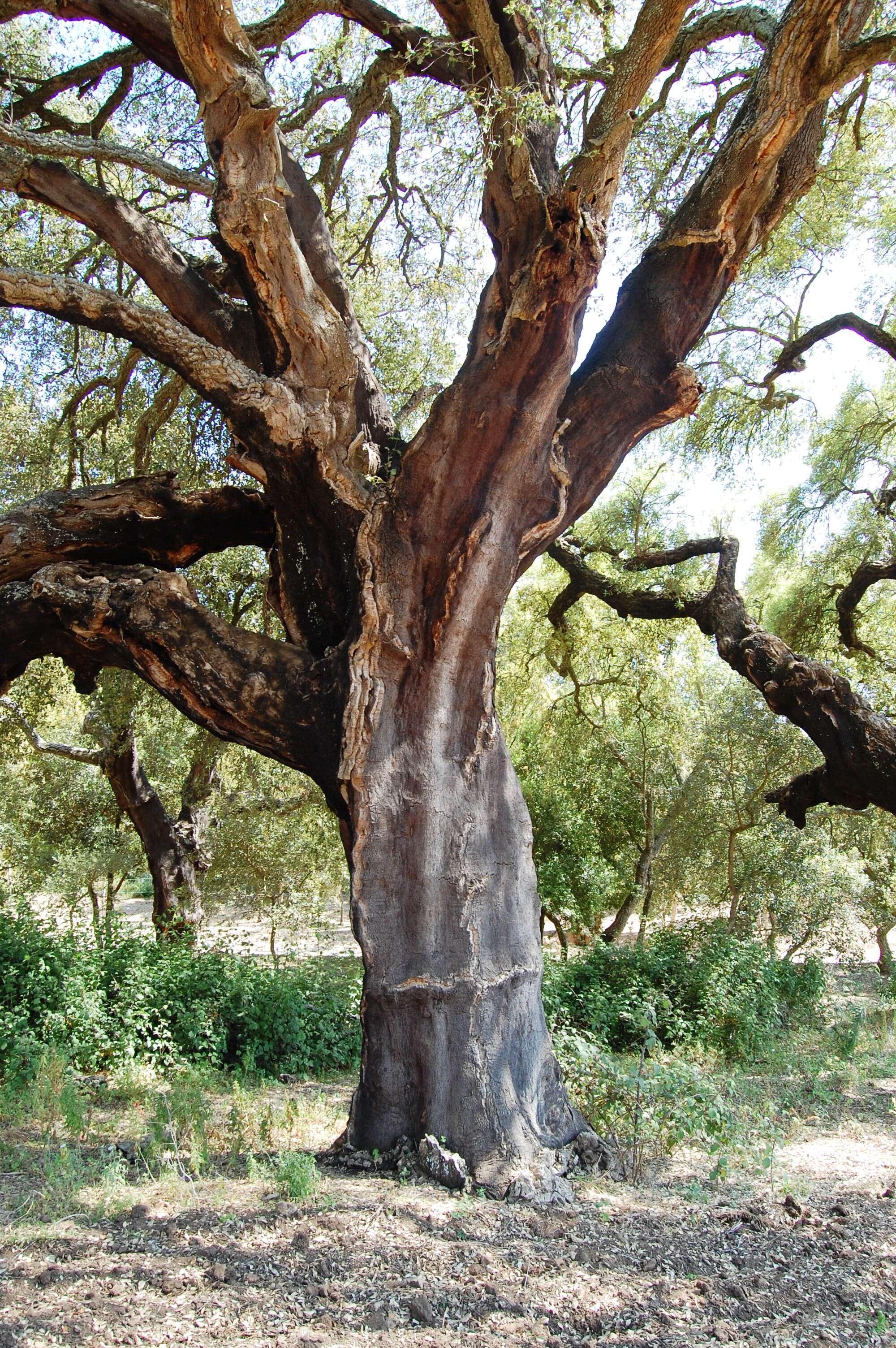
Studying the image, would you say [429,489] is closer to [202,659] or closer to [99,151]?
[202,659]

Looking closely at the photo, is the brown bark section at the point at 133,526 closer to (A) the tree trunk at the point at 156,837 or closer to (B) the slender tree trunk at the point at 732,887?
(A) the tree trunk at the point at 156,837

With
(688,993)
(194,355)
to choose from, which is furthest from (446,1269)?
(688,993)

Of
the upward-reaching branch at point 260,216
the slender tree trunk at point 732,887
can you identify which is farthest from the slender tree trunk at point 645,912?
the upward-reaching branch at point 260,216

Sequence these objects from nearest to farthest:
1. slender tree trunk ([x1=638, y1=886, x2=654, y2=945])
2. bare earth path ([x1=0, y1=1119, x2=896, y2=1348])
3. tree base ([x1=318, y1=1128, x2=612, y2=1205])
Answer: bare earth path ([x1=0, y1=1119, x2=896, y2=1348]), tree base ([x1=318, y1=1128, x2=612, y2=1205]), slender tree trunk ([x1=638, y1=886, x2=654, y2=945])

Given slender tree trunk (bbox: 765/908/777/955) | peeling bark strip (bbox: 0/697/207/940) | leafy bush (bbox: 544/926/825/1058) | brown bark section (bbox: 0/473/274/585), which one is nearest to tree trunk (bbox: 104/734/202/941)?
peeling bark strip (bbox: 0/697/207/940)

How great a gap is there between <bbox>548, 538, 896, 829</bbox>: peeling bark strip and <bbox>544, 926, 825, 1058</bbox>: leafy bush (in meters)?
3.05

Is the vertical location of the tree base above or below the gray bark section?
below

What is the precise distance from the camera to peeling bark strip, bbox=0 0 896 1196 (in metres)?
4.59

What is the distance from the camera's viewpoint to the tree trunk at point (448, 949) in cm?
439

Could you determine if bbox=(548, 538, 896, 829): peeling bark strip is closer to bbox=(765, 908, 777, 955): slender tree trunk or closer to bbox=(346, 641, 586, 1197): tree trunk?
bbox=(346, 641, 586, 1197): tree trunk

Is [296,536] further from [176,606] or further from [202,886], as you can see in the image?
[202,886]

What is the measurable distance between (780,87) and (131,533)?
4.74 metres

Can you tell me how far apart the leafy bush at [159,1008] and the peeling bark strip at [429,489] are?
2.91 meters

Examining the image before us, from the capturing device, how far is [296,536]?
561 centimetres
